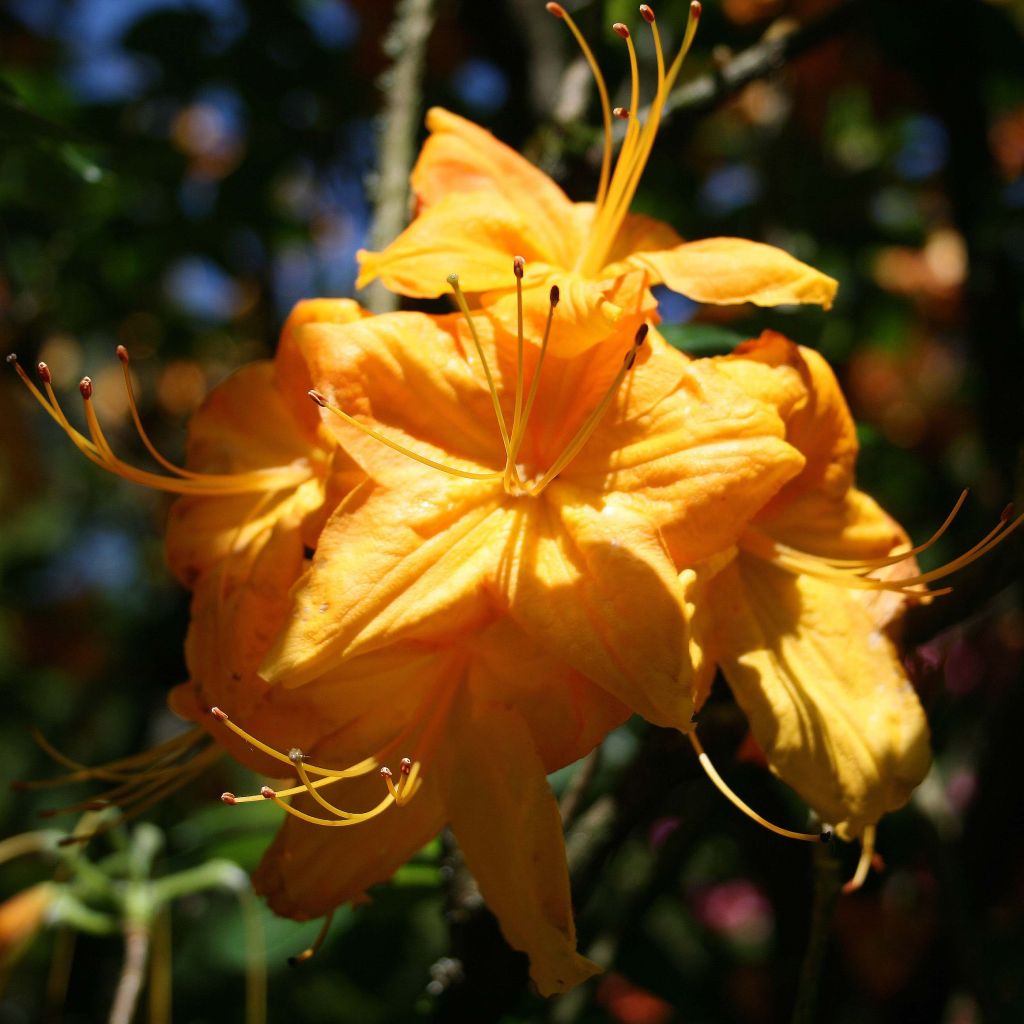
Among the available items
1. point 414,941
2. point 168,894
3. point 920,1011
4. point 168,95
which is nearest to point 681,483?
point 168,894

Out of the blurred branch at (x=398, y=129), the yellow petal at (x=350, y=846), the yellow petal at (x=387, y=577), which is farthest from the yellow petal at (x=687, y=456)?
the blurred branch at (x=398, y=129)

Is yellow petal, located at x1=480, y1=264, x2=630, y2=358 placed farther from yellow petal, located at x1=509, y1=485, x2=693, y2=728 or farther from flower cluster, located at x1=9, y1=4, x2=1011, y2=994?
yellow petal, located at x1=509, y1=485, x2=693, y2=728

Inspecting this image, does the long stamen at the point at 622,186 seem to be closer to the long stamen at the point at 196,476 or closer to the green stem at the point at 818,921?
the long stamen at the point at 196,476

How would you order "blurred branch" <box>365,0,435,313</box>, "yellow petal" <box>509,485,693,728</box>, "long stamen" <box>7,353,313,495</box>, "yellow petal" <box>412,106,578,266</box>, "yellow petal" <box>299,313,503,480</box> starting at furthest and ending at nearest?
"blurred branch" <box>365,0,435,313</box>, "yellow petal" <box>412,106,578,266</box>, "long stamen" <box>7,353,313,495</box>, "yellow petal" <box>299,313,503,480</box>, "yellow petal" <box>509,485,693,728</box>

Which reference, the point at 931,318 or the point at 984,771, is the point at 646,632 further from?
the point at 931,318

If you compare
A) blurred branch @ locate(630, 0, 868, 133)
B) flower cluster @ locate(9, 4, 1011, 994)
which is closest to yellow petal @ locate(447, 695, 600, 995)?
flower cluster @ locate(9, 4, 1011, 994)

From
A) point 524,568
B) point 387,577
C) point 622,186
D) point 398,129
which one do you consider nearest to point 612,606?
point 524,568
